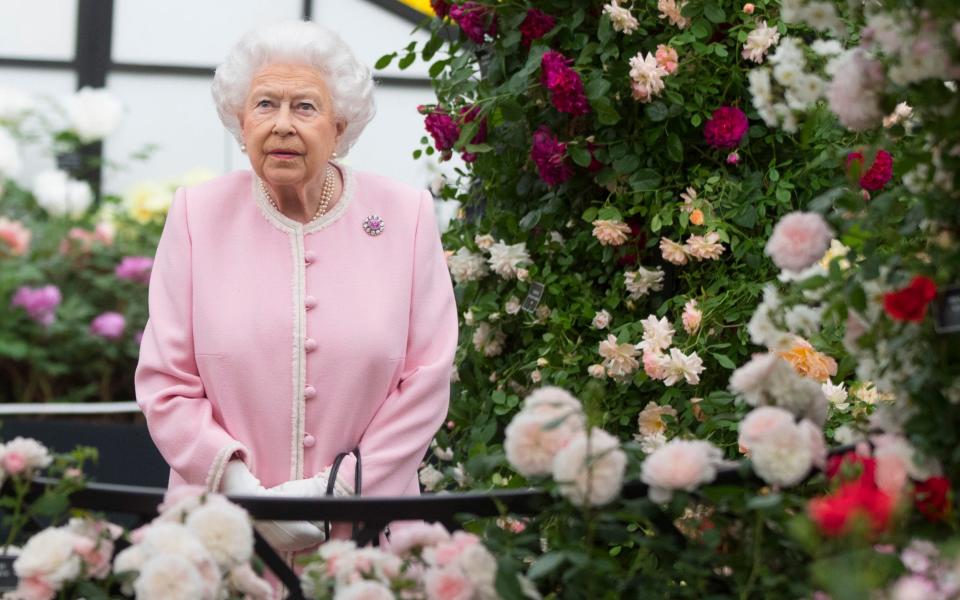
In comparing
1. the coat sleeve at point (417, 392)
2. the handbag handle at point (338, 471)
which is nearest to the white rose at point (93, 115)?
the coat sleeve at point (417, 392)

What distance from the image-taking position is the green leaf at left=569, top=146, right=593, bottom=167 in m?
2.91

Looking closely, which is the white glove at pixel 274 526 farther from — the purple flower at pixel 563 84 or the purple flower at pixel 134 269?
the purple flower at pixel 134 269

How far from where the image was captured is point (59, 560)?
1723mm

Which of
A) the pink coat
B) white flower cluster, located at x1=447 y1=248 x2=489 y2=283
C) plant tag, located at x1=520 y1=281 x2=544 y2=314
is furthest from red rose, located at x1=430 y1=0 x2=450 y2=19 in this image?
the pink coat

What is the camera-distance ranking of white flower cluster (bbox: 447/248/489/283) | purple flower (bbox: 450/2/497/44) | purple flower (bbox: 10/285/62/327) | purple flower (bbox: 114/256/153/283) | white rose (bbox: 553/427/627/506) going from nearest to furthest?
white rose (bbox: 553/427/627/506)
purple flower (bbox: 450/2/497/44)
white flower cluster (bbox: 447/248/489/283)
purple flower (bbox: 10/285/62/327)
purple flower (bbox: 114/256/153/283)

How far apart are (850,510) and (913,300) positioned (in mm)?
304

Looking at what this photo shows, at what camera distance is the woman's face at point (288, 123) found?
232cm

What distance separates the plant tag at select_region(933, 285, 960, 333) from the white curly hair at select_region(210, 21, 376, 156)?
1.11 meters

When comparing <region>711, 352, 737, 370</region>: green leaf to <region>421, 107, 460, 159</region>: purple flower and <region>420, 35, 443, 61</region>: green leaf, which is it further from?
<region>420, 35, 443, 61</region>: green leaf

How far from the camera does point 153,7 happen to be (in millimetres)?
6637

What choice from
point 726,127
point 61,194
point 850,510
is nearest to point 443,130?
point 726,127

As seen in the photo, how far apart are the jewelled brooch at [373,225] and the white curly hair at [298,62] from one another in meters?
0.16

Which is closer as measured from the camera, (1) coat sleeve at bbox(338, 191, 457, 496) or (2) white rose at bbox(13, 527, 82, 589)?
(2) white rose at bbox(13, 527, 82, 589)

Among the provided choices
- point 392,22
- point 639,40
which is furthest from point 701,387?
point 392,22
